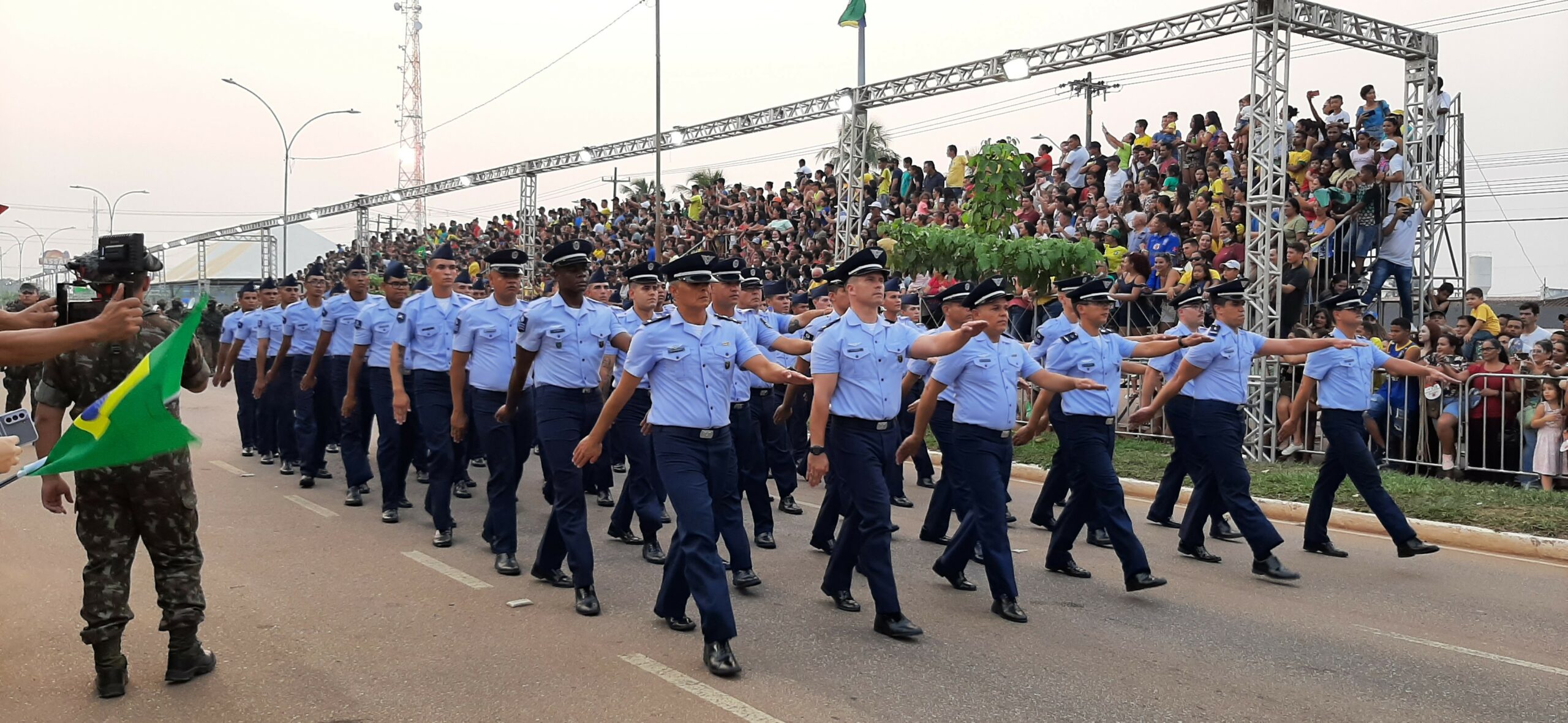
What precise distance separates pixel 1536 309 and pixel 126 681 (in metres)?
13.3

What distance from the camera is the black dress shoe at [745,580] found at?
682cm

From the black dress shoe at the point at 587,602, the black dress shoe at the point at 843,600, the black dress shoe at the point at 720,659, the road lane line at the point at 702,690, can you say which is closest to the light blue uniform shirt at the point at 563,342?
the black dress shoe at the point at 587,602

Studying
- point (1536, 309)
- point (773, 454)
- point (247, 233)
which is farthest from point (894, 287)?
point (247, 233)

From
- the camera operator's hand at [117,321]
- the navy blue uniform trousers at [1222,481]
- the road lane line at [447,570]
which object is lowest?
the road lane line at [447,570]

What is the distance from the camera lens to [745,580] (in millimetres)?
6816

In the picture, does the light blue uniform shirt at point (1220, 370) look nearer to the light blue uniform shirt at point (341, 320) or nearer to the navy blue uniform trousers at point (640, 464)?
the navy blue uniform trousers at point (640, 464)

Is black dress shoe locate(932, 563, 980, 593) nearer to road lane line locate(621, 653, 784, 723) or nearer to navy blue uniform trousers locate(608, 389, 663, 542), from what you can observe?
navy blue uniform trousers locate(608, 389, 663, 542)

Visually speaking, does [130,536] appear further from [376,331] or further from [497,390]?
[376,331]

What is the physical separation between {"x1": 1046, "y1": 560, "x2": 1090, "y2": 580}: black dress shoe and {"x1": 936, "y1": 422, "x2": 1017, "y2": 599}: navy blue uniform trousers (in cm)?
110

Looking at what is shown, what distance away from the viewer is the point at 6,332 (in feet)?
12.0

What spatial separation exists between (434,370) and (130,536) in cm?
373

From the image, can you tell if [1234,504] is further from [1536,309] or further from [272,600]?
[1536,309]

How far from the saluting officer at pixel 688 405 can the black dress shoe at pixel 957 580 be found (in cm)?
174

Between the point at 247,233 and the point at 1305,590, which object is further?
the point at 247,233
